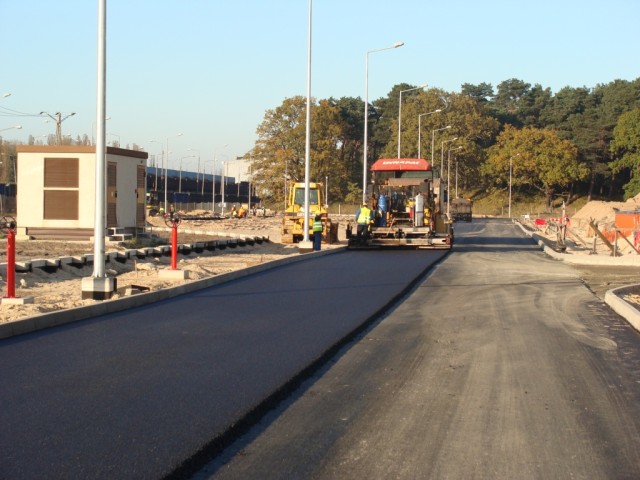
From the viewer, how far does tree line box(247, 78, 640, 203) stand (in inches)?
3270

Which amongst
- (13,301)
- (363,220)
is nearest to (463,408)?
(13,301)

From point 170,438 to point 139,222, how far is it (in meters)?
25.3

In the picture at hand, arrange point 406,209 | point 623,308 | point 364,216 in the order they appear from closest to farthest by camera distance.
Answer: point 623,308, point 364,216, point 406,209

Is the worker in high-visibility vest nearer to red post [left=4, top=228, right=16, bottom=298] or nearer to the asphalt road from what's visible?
the asphalt road

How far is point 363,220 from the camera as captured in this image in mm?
30359

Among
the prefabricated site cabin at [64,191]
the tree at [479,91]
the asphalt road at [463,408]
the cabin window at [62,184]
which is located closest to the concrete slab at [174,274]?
the asphalt road at [463,408]

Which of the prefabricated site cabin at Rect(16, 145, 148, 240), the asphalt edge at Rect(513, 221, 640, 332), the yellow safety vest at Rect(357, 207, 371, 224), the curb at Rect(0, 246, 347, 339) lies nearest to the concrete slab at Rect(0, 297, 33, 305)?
the curb at Rect(0, 246, 347, 339)

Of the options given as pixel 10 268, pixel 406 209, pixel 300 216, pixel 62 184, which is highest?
pixel 62 184

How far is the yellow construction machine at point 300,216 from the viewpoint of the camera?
35.0 metres

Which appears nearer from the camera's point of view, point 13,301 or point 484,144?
point 13,301

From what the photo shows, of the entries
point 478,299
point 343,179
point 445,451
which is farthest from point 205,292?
point 343,179

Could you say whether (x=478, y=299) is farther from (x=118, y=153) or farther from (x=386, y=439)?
(x=118, y=153)

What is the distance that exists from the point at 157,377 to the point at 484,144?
339 ft

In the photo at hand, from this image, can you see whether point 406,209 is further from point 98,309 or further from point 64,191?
point 98,309
